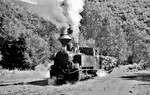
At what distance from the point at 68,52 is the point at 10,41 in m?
22.9

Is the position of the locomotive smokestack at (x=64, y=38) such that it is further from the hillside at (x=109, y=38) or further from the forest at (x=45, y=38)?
the hillside at (x=109, y=38)

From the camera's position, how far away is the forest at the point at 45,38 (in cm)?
4506

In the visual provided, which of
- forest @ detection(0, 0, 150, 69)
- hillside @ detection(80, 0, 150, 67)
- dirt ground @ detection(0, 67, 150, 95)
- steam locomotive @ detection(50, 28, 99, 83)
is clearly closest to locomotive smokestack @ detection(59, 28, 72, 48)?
steam locomotive @ detection(50, 28, 99, 83)

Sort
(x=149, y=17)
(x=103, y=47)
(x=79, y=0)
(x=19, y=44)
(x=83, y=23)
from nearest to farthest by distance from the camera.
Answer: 1. (x=79, y=0)
2. (x=19, y=44)
3. (x=103, y=47)
4. (x=83, y=23)
5. (x=149, y=17)

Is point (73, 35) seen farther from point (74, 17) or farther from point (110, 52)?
point (110, 52)

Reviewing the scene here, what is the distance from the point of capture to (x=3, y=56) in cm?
4522

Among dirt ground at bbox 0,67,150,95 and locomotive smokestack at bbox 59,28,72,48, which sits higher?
locomotive smokestack at bbox 59,28,72,48

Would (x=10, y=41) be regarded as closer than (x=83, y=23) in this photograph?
A: Yes

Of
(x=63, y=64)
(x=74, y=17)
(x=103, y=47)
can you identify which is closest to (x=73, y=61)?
(x=63, y=64)

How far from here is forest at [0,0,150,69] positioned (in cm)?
4506

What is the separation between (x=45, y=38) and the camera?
63.3 m

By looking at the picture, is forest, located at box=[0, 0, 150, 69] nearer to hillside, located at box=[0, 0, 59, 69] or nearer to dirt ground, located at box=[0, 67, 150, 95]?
hillside, located at box=[0, 0, 59, 69]

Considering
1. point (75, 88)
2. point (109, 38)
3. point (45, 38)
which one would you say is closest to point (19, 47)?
point (45, 38)

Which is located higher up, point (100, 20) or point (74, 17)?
point (100, 20)
